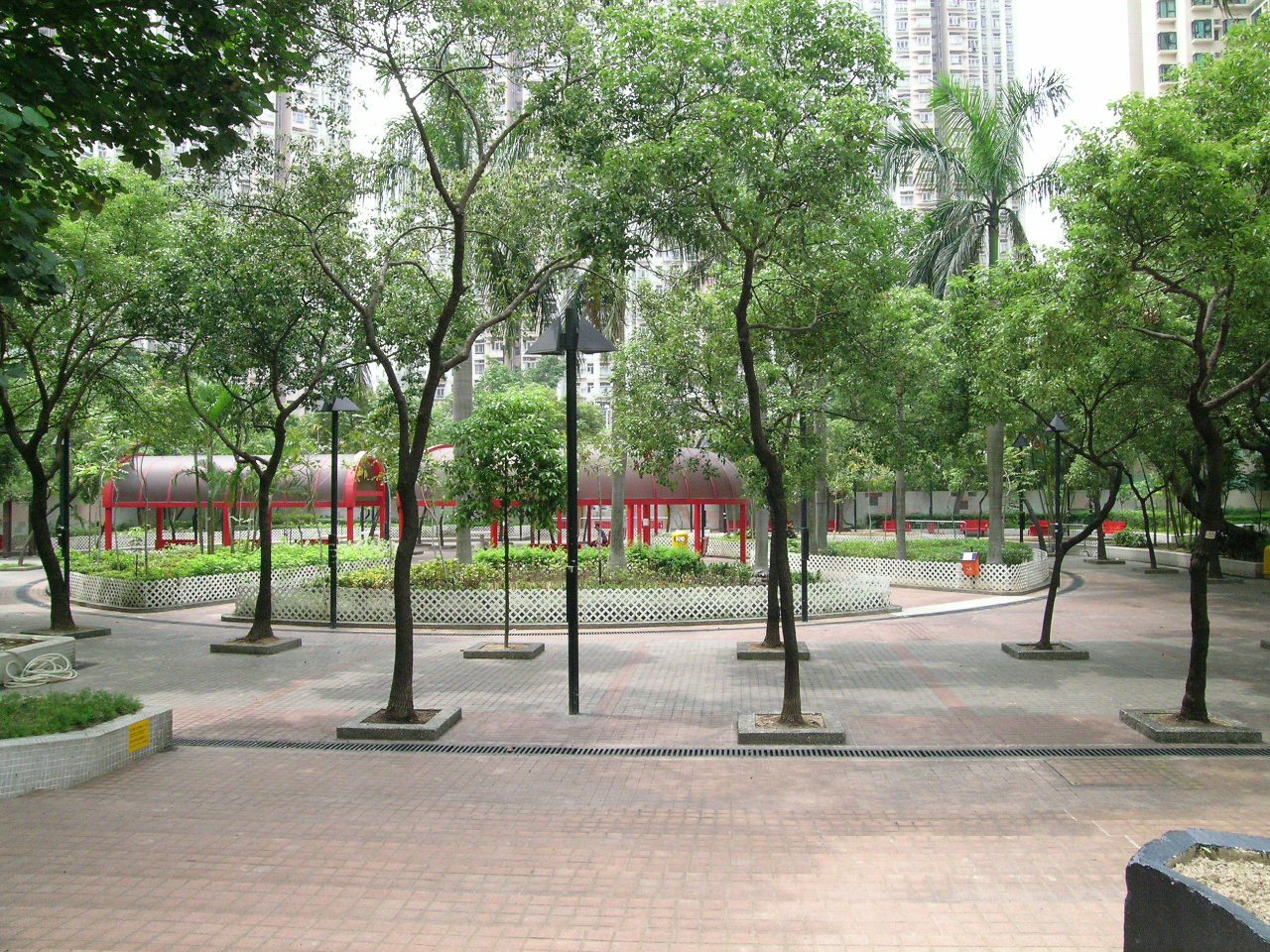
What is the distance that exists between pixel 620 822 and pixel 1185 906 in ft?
13.3

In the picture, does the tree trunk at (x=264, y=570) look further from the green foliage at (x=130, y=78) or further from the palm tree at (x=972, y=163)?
the palm tree at (x=972, y=163)

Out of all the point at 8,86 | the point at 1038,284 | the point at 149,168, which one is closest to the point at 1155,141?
the point at 1038,284

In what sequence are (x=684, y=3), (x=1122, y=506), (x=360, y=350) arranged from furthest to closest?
1. (x=1122, y=506)
2. (x=360, y=350)
3. (x=684, y=3)

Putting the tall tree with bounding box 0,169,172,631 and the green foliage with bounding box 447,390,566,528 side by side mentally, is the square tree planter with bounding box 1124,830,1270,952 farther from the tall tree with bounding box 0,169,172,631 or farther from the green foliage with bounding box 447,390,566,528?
the tall tree with bounding box 0,169,172,631

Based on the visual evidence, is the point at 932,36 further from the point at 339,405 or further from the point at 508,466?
the point at 508,466

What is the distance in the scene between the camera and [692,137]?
28.7 ft

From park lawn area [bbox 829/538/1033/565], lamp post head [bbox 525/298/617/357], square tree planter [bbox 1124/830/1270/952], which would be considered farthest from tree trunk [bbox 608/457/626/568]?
square tree planter [bbox 1124/830/1270/952]

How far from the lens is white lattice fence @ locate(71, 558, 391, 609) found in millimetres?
20203

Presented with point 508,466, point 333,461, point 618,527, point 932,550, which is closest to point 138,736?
point 508,466

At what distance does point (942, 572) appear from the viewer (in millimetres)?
24844

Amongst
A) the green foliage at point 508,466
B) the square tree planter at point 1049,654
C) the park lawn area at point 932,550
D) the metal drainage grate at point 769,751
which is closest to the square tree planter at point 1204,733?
the metal drainage grate at point 769,751

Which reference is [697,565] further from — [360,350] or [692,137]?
[692,137]

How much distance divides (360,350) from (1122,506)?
58007 millimetres

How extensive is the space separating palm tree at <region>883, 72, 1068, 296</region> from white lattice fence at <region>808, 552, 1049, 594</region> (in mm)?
7904
